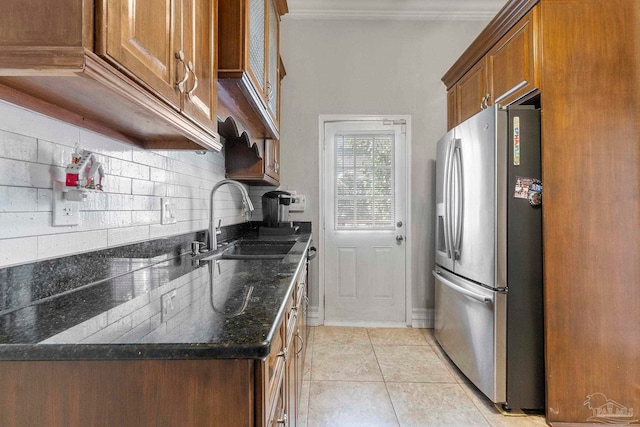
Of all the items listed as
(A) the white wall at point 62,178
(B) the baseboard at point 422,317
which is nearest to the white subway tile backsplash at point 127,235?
(A) the white wall at point 62,178

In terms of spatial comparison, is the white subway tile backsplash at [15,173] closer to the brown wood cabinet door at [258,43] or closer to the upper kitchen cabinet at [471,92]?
the brown wood cabinet door at [258,43]

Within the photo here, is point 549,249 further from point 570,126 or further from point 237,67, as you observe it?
point 237,67

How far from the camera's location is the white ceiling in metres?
3.02

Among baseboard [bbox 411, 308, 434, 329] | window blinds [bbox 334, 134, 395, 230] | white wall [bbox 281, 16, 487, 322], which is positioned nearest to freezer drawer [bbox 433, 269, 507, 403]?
baseboard [bbox 411, 308, 434, 329]

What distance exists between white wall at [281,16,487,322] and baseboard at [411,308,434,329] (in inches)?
1.5

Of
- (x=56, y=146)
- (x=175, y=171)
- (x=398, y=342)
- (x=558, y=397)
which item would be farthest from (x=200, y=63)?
(x=398, y=342)

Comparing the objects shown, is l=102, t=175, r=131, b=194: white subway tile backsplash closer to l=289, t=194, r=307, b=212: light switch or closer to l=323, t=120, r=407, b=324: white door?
l=289, t=194, r=307, b=212: light switch

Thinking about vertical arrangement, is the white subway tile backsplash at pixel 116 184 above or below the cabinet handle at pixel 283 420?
above

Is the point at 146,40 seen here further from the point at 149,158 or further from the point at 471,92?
the point at 471,92

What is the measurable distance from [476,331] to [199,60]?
79.4 inches

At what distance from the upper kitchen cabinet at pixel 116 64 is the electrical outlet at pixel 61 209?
20cm

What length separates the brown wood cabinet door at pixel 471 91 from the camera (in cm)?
220

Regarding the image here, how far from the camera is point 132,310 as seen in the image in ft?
2.57

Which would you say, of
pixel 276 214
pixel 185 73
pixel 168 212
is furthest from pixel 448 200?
pixel 185 73
